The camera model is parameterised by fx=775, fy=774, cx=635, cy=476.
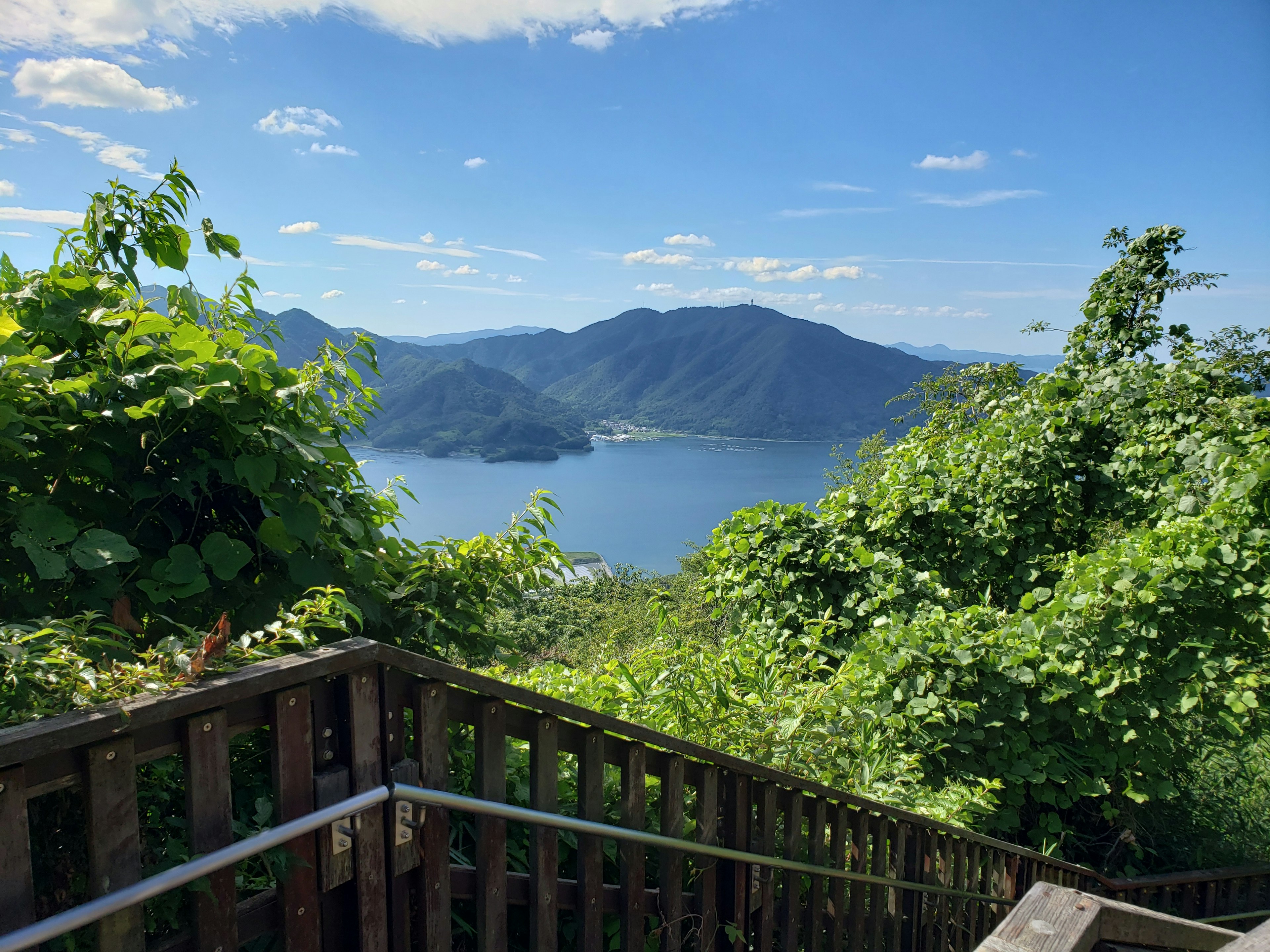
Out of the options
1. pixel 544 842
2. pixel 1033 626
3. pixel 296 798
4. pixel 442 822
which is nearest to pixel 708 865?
pixel 544 842

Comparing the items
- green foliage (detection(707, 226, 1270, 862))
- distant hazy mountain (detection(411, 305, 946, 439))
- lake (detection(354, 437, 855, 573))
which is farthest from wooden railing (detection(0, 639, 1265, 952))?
distant hazy mountain (detection(411, 305, 946, 439))

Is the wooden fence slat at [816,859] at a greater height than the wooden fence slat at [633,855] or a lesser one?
lesser

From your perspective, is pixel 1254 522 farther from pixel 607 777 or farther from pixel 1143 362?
pixel 607 777

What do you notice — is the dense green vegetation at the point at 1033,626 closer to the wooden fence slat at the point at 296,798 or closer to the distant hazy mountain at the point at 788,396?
the wooden fence slat at the point at 296,798

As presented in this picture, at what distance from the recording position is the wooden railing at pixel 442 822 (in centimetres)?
97

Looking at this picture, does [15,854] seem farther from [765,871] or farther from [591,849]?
[765,871]

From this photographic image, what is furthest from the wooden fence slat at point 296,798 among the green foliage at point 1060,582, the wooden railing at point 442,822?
the green foliage at point 1060,582

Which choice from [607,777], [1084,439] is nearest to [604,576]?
[1084,439]

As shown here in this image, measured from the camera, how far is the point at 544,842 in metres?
1.58

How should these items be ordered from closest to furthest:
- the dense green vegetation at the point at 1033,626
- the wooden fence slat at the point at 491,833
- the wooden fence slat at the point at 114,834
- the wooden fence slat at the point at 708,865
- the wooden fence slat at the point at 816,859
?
the wooden fence slat at the point at 114,834 < the wooden fence slat at the point at 491,833 < the wooden fence slat at the point at 708,865 < the wooden fence slat at the point at 816,859 < the dense green vegetation at the point at 1033,626

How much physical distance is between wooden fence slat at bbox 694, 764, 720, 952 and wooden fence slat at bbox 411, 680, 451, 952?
2.44 ft

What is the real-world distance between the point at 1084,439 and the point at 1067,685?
109 inches

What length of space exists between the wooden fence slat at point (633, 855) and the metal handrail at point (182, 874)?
66 centimetres

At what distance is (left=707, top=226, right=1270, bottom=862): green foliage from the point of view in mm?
4223
